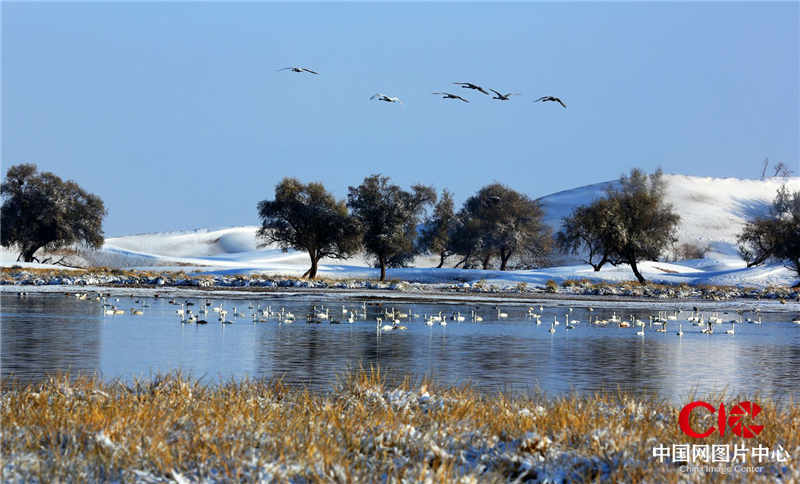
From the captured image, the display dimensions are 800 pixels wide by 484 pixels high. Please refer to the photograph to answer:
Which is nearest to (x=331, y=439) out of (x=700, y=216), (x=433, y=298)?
(x=433, y=298)

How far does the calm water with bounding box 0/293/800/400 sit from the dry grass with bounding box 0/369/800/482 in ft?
12.0

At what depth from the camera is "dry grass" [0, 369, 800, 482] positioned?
845 centimetres

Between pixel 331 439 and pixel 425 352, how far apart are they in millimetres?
13762

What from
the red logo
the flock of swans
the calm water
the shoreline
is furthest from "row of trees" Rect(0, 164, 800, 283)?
the red logo

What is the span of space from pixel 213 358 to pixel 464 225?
86.2 meters

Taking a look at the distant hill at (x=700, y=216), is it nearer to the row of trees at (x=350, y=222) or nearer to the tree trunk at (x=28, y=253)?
the row of trees at (x=350, y=222)

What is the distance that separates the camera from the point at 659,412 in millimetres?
12172

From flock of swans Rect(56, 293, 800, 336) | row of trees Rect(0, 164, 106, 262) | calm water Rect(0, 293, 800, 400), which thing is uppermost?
row of trees Rect(0, 164, 106, 262)

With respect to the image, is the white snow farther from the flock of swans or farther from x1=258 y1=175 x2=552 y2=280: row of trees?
the flock of swans

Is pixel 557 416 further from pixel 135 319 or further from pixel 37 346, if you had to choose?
pixel 135 319

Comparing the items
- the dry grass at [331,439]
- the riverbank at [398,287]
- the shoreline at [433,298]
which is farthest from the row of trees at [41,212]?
the dry grass at [331,439]

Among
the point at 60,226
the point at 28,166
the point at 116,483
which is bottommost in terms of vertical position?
the point at 116,483

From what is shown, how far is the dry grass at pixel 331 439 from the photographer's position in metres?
8.45

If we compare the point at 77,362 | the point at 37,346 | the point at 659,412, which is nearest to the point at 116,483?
the point at 659,412
